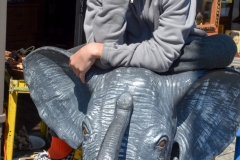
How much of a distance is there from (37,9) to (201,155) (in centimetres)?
436

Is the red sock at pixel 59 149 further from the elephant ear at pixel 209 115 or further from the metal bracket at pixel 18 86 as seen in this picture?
the metal bracket at pixel 18 86

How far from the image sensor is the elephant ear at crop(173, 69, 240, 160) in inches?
58.2

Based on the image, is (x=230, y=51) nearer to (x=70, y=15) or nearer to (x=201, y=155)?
(x=201, y=155)

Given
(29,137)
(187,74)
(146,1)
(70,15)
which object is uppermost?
(146,1)

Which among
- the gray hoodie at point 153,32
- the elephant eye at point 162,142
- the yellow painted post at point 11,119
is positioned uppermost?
the gray hoodie at point 153,32

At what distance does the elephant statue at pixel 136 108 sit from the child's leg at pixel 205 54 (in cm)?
2

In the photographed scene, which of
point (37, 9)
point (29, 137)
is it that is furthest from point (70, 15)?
point (29, 137)

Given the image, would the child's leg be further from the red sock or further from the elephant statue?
the red sock

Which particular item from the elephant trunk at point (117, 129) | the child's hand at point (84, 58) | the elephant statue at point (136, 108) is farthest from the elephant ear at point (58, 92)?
the elephant trunk at point (117, 129)

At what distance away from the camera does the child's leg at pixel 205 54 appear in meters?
1.46

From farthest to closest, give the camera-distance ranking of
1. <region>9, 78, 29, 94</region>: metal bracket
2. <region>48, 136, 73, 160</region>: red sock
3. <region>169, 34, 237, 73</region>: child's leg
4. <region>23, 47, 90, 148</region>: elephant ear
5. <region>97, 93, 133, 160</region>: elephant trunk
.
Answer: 1. <region>9, 78, 29, 94</region>: metal bracket
2. <region>48, 136, 73, 160</region>: red sock
3. <region>23, 47, 90, 148</region>: elephant ear
4. <region>169, 34, 237, 73</region>: child's leg
5. <region>97, 93, 133, 160</region>: elephant trunk

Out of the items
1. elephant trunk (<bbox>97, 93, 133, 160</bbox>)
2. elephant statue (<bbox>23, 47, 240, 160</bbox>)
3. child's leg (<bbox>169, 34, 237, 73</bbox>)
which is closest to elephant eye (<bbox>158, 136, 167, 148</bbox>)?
elephant statue (<bbox>23, 47, 240, 160</bbox>)

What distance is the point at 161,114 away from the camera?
4.54 feet

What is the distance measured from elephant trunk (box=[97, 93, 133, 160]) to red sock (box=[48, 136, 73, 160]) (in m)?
0.69
